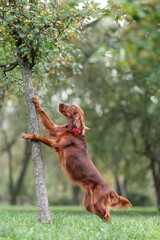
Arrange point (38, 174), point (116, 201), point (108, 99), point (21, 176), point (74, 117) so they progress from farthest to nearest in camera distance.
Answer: point (21, 176)
point (108, 99)
point (74, 117)
point (116, 201)
point (38, 174)

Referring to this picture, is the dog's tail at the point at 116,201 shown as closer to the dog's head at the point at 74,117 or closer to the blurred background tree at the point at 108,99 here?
the dog's head at the point at 74,117

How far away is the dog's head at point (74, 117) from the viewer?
5785mm

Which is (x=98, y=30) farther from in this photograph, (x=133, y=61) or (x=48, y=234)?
(x=133, y=61)

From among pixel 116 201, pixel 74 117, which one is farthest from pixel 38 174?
pixel 116 201

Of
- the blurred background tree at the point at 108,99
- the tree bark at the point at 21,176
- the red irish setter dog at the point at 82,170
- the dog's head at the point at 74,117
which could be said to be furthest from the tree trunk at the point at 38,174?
the tree bark at the point at 21,176

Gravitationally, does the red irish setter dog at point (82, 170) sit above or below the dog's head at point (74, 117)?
below

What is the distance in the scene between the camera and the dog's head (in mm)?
5785

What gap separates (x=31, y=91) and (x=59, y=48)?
3.28 ft

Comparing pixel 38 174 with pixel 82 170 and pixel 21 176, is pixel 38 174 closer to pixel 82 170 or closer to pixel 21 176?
pixel 82 170

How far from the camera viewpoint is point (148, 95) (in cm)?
1162

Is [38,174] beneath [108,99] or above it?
above

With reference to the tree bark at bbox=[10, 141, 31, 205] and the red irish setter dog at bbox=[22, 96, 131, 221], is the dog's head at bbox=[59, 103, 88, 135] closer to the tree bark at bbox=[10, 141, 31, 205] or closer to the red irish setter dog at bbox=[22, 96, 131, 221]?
the red irish setter dog at bbox=[22, 96, 131, 221]

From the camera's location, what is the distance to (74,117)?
5.85m

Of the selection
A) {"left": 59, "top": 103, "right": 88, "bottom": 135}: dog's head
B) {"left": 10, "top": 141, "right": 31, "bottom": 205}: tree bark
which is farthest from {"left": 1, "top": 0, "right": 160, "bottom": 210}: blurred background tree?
{"left": 10, "top": 141, "right": 31, "bottom": 205}: tree bark
